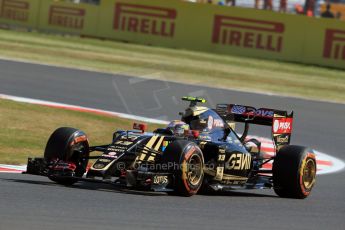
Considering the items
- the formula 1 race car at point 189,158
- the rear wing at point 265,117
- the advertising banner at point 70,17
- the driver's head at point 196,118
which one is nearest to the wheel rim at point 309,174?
the formula 1 race car at point 189,158

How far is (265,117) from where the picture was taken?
476 inches

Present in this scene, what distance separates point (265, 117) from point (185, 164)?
7.42 feet

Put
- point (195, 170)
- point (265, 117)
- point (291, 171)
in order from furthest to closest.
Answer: point (265, 117)
point (291, 171)
point (195, 170)

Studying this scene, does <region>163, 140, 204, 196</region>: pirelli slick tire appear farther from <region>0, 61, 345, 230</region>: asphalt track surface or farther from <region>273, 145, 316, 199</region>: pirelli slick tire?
<region>273, 145, 316, 199</region>: pirelli slick tire

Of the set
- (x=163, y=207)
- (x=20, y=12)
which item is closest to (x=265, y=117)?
(x=163, y=207)

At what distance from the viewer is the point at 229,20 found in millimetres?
32031

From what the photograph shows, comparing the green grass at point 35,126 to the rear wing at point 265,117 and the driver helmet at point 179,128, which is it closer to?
the driver helmet at point 179,128

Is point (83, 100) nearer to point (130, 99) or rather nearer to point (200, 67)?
point (130, 99)

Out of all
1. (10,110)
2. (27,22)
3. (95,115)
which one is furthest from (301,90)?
(27,22)

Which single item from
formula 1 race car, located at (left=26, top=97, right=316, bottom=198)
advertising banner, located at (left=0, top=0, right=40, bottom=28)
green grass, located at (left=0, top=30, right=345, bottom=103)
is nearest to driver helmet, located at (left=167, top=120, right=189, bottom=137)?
formula 1 race car, located at (left=26, top=97, right=316, bottom=198)

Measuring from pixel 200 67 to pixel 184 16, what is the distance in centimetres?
507

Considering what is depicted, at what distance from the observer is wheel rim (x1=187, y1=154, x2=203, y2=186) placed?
10.4 meters

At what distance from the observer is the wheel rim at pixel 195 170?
10354 mm

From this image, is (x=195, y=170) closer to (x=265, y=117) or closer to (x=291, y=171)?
(x=291, y=171)
